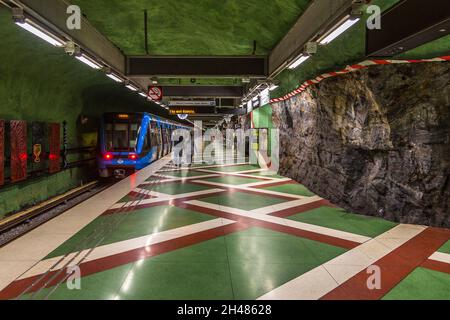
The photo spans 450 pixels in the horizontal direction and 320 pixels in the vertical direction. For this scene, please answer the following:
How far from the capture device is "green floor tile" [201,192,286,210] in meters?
7.79

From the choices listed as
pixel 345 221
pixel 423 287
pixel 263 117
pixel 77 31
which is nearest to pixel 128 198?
pixel 77 31

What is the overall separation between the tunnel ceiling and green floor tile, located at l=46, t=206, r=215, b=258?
14.4 feet

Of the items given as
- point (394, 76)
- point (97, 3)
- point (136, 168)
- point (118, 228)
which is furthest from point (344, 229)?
point (136, 168)

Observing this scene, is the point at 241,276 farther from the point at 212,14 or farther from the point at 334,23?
the point at 212,14

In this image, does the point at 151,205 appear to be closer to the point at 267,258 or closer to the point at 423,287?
the point at 267,258

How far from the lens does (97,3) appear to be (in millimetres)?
5906

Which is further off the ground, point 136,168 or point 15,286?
point 136,168

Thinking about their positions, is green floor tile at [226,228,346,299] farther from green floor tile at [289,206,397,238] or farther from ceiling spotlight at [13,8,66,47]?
ceiling spotlight at [13,8,66,47]

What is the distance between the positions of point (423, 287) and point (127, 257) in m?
3.97

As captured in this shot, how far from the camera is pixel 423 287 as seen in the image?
3.69m

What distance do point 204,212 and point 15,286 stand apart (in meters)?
4.04

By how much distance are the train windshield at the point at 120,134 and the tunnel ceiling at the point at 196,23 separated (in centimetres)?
333

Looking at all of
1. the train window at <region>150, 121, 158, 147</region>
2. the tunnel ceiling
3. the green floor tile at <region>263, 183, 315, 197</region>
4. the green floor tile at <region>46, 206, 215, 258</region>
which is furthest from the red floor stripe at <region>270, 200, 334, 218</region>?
the train window at <region>150, 121, 158, 147</region>

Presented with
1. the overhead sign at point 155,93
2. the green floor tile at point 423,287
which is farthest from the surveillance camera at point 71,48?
the overhead sign at point 155,93
